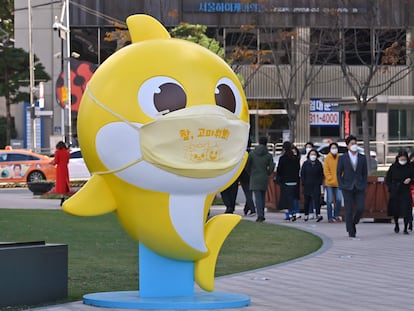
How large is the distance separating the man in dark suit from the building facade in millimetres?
25344

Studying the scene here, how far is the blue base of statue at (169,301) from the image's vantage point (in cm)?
1012

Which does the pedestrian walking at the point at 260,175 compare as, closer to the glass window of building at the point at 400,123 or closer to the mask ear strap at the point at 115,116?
the mask ear strap at the point at 115,116

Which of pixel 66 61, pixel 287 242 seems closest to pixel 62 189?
pixel 287 242

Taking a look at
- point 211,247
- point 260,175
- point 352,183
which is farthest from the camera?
point 260,175

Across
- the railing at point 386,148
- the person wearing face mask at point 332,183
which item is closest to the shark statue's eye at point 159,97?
the person wearing face mask at point 332,183

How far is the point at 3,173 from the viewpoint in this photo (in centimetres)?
4122

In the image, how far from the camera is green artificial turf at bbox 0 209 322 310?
13102 millimetres

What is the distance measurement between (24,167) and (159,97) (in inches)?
1245

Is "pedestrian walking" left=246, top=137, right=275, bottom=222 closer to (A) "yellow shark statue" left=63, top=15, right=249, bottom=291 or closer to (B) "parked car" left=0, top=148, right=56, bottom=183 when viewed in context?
(A) "yellow shark statue" left=63, top=15, right=249, bottom=291

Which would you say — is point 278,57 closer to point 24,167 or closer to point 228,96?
point 24,167

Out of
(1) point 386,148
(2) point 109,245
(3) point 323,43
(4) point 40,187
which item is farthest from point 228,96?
(1) point 386,148

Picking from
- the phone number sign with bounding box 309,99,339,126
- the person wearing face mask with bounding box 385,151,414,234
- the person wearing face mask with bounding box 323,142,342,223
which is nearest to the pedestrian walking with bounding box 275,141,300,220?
the person wearing face mask with bounding box 323,142,342,223

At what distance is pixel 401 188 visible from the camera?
2031 cm

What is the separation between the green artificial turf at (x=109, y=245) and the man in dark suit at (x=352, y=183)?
77cm
